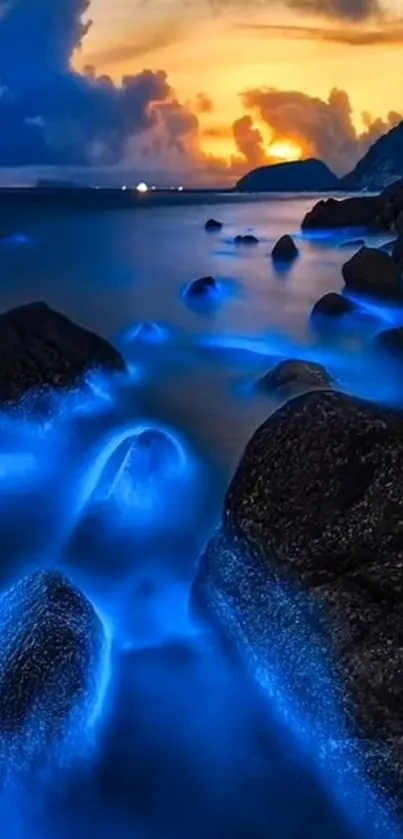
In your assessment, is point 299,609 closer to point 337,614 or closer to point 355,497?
point 337,614

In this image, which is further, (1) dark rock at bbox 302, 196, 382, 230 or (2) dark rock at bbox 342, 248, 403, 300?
(1) dark rock at bbox 302, 196, 382, 230

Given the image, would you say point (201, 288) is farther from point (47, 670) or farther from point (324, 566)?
point (47, 670)

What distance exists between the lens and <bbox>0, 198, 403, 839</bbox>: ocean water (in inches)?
198

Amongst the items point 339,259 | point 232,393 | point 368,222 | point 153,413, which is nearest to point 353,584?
point 153,413

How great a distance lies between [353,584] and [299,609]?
15.7 inches

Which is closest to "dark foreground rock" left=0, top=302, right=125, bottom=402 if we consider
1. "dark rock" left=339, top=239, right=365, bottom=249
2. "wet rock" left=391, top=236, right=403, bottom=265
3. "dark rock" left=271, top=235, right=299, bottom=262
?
"wet rock" left=391, top=236, right=403, bottom=265

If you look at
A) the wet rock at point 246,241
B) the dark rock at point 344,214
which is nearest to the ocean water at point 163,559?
the wet rock at point 246,241

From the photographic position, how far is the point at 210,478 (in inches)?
394

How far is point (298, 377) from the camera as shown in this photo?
13.0 meters

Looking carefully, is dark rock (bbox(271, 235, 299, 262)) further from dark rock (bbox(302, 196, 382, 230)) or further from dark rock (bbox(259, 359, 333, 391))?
dark rock (bbox(259, 359, 333, 391))

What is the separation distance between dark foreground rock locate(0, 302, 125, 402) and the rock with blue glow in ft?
16.5

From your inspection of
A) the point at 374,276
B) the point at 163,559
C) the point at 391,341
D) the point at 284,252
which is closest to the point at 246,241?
the point at 284,252

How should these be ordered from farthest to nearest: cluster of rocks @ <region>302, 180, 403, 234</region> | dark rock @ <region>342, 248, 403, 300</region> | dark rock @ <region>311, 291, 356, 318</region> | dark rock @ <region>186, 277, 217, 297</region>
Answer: cluster of rocks @ <region>302, 180, 403, 234</region>, dark rock @ <region>186, 277, 217, 297</region>, dark rock @ <region>342, 248, 403, 300</region>, dark rock @ <region>311, 291, 356, 318</region>

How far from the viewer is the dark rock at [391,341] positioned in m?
16.4
